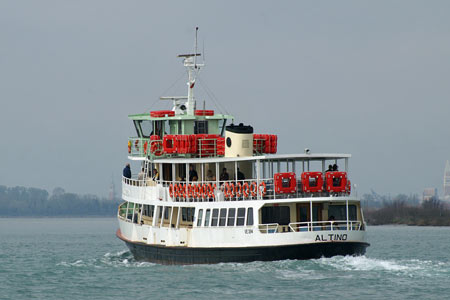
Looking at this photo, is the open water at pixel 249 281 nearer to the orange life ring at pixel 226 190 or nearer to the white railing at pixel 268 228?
the white railing at pixel 268 228

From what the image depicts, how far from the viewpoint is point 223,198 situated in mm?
Answer: 42312

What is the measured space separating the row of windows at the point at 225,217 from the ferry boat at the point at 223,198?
0.15 feet

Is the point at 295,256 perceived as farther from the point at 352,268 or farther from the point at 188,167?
the point at 188,167

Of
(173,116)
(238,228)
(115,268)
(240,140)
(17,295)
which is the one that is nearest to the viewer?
(17,295)

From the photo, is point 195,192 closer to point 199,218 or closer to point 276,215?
point 199,218

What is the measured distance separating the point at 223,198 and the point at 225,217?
1437 mm

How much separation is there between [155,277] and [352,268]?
8.66 m

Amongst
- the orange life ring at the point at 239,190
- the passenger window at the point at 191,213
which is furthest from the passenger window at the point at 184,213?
the orange life ring at the point at 239,190

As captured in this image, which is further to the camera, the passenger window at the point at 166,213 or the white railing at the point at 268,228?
the passenger window at the point at 166,213

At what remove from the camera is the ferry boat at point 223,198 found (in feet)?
129

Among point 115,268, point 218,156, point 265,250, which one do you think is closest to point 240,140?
point 218,156

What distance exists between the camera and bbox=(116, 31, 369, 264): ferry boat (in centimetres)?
3944

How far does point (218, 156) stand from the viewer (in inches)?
1780

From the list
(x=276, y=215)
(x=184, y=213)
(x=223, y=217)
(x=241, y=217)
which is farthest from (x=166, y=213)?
(x=276, y=215)
